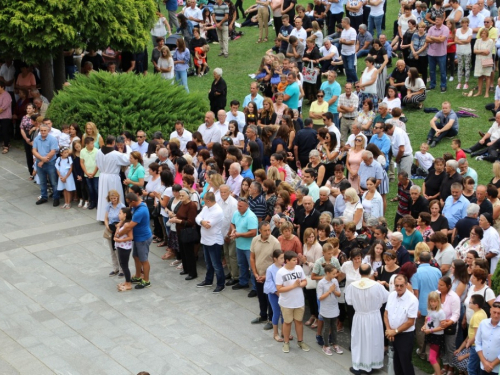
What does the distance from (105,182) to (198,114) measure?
3376 mm

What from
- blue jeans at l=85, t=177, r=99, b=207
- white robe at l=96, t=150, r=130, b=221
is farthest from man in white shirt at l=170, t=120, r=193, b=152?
blue jeans at l=85, t=177, r=99, b=207

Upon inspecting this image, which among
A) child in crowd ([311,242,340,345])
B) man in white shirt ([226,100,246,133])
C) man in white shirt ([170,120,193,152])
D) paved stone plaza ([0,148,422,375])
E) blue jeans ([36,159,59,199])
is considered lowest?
paved stone plaza ([0,148,422,375])

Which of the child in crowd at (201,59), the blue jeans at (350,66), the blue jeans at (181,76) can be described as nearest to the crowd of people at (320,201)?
the blue jeans at (350,66)

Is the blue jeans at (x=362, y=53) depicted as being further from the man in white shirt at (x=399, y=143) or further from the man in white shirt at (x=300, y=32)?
the man in white shirt at (x=399, y=143)

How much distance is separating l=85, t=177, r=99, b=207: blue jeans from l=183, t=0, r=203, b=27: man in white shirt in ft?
35.1

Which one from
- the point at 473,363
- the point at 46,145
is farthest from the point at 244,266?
the point at 46,145

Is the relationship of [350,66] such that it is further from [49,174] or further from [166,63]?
[49,174]

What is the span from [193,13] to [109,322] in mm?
15414

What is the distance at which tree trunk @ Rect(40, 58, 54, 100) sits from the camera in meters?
22.0

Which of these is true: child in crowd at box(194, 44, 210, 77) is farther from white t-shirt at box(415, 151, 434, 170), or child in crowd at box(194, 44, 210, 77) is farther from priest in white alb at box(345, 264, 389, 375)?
priest in white alb at box(345, 264, 389, 375)

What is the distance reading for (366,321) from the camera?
11844 millimetres

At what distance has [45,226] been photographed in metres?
17.1

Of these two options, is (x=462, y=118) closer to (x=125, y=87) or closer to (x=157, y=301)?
(x=125, y=87)

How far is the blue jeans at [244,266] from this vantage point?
554 inches
